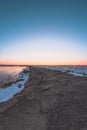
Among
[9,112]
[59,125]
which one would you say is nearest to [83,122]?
[59,125]

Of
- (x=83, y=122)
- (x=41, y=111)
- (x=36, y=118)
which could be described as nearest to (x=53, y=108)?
(x=41, y=111)

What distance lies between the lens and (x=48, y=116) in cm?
718

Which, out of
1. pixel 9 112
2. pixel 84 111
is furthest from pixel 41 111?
pixel 84 111

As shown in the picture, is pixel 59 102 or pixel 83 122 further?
pixel 59 102

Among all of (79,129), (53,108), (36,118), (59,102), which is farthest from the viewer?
(59,102)

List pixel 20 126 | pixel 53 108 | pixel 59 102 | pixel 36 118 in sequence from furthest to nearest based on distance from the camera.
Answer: pixel 59 102 < pixel 53 108 < pixel 36 118 < pixel 20 126

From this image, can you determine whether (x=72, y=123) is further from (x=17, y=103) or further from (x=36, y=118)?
(x=17, y=103)

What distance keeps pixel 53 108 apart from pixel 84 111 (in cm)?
171

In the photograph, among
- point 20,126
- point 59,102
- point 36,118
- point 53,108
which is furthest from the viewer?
point 59,102

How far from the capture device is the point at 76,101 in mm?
9406

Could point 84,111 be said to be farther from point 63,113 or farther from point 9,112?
point 9,112

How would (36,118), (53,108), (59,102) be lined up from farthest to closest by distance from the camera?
(59,102)
(53,108)
(36,118)

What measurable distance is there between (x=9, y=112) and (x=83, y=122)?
385cm

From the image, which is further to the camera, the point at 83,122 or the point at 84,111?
the point at 84,111
